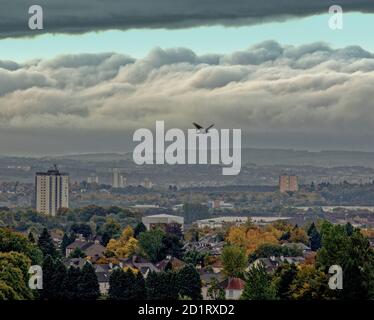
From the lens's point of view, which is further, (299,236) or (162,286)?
(299,236)

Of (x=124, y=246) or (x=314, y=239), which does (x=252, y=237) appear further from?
(x=124, y=246)

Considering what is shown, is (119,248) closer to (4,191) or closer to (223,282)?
(223,282)

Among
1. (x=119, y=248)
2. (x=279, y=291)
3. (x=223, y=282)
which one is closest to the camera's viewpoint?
(x=279, y=291)

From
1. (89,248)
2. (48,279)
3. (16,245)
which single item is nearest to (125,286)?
(48,279)

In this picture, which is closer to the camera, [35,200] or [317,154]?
[317,154]

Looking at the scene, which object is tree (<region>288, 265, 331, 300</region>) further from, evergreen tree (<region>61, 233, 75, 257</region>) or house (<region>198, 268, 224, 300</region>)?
evergreen tree (<region>61, 233, 75, 257</region>)
